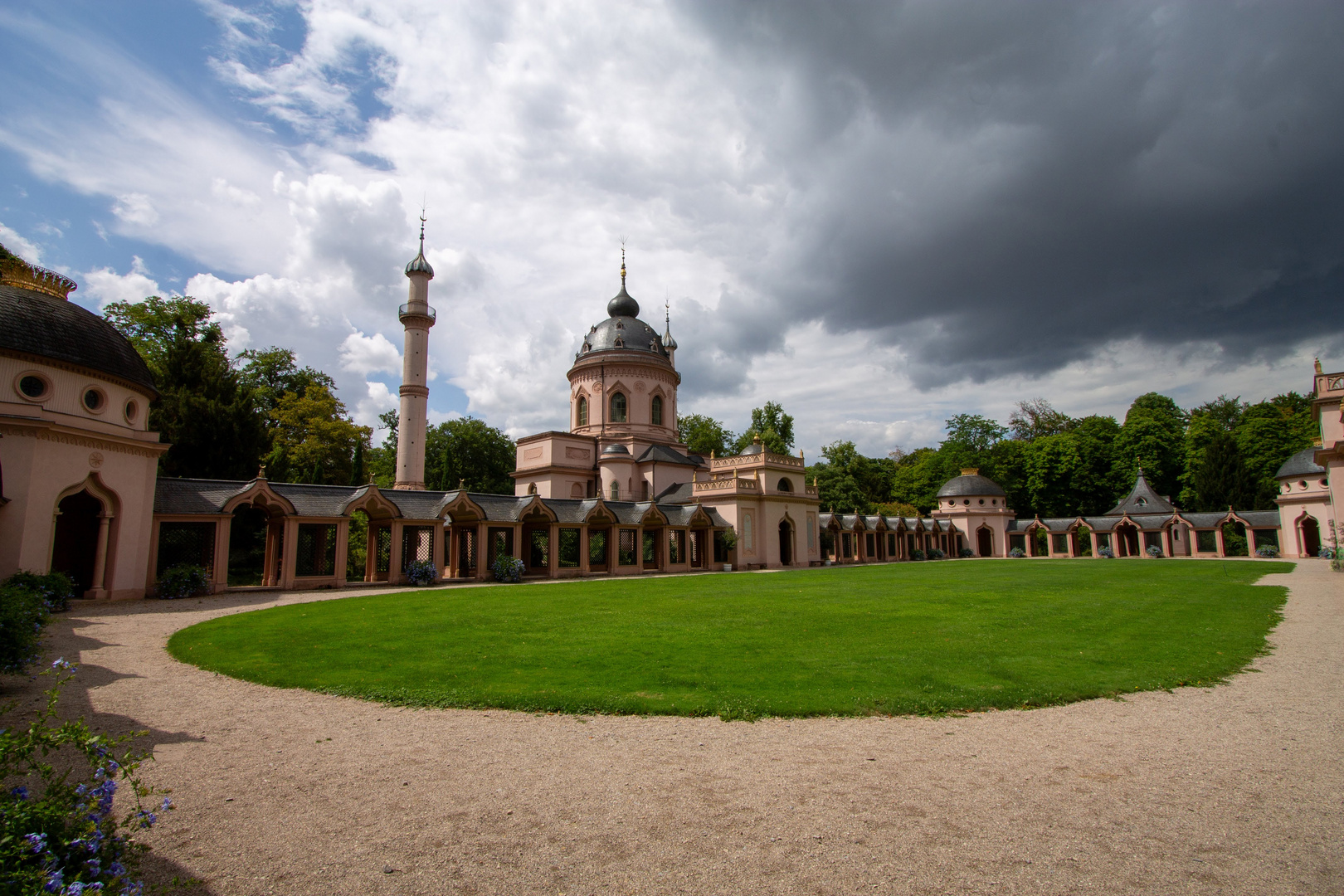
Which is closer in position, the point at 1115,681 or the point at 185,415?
the point at 1115,681

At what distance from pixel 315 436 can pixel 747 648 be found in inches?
1587

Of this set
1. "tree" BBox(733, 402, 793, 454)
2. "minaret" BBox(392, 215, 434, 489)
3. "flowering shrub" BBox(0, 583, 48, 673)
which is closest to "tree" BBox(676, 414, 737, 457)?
"tree" BBox(733, 402, 793, 454)

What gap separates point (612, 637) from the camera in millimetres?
13648

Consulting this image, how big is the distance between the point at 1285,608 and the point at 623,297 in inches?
1714

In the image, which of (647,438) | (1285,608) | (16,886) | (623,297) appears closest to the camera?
(16,886)

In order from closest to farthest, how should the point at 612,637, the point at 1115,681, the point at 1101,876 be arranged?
1. the point at 1101,876
2. the point at 1115,681
3. the point at 612,637

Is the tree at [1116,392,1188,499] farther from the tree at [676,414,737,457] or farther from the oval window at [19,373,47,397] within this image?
the oval window at [19,373,47,397]

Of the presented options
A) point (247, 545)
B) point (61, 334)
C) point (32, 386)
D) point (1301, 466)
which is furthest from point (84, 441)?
point (1301, 466)

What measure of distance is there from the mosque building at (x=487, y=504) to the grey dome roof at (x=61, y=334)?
0.06 meters

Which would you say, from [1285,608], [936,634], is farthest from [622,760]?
[1285,608]

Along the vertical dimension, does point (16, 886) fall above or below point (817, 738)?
above

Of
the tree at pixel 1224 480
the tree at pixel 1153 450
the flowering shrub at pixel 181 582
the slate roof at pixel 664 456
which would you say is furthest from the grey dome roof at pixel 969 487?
the flowering shrub at pixel 181 582

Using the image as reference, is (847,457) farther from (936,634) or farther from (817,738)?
(817,738)

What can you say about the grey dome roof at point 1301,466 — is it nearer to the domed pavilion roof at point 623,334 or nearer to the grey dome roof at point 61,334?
the domed pavilion roof at point 623,334
